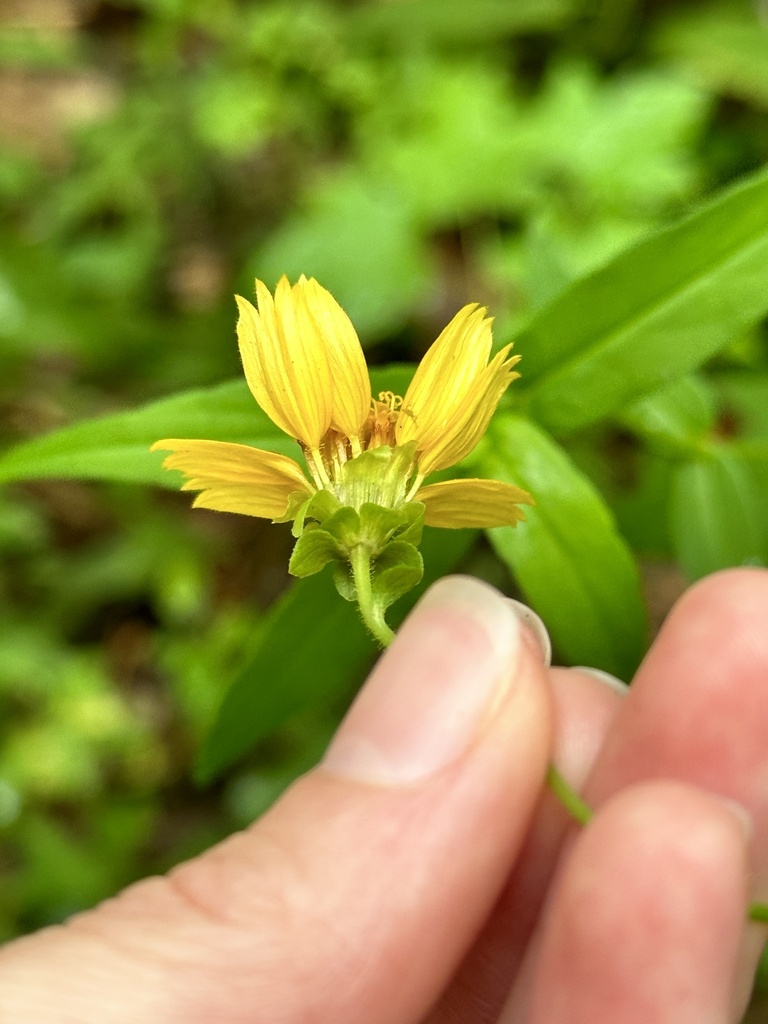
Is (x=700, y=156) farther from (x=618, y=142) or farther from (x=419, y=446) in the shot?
(x=419, y=446)

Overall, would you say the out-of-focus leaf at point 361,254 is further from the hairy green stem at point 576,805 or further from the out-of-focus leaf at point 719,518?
the hairy green stem at point 576,805

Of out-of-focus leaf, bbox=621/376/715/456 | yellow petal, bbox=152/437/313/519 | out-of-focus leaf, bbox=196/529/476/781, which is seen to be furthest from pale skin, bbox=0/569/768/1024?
out-of-focus leaf, bbox=621/376/715/456

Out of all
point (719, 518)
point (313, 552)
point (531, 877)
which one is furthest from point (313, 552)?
point (719, 518)

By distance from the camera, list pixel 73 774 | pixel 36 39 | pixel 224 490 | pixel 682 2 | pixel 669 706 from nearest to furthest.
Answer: pixel 224 490, pixel 669 706, pixel 73 774, pixel 682 2, pixel 36 39

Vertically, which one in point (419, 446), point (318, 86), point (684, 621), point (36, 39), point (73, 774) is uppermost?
point (36, 39)

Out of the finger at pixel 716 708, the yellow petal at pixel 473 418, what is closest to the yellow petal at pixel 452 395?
the yellow petal at pixel 473 418

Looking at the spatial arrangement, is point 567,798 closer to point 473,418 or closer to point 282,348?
point 473,418

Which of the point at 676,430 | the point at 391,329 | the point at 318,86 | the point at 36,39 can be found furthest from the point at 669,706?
the point at 36,39
